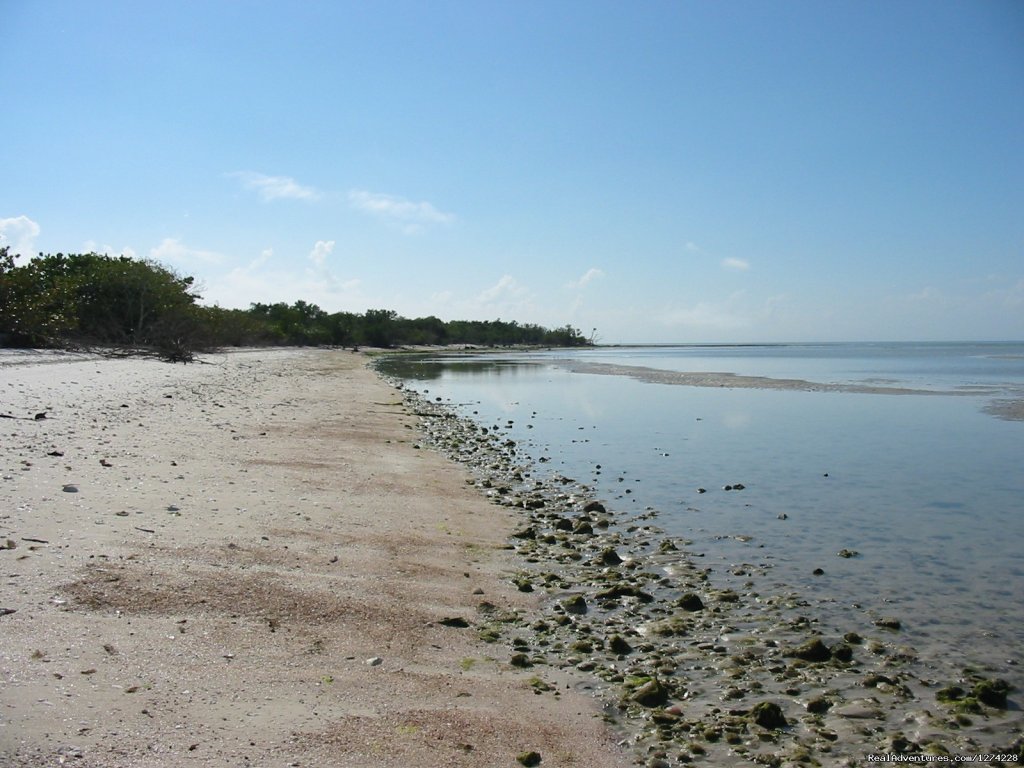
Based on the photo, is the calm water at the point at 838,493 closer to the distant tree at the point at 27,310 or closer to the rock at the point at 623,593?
the rock at the point at 623,593

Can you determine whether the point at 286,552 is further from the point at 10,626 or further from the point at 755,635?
the point at 755,635

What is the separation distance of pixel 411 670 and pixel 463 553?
3.39 metres

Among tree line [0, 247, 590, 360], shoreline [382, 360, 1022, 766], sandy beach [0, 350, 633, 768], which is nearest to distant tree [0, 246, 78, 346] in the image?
tree line [0, 247, 590, 360]

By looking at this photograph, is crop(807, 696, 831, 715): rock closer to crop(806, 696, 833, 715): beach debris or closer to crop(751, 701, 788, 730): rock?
crop(806, 696, 833, 715): beach debris

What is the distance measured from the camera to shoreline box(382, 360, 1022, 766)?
4.87 meters

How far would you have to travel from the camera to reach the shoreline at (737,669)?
487cm

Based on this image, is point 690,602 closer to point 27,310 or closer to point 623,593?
point 623,593

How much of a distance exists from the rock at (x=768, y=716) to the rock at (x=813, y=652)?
4.14ft

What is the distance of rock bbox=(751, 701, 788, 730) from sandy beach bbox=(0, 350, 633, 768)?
3.67 ft

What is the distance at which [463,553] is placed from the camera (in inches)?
347

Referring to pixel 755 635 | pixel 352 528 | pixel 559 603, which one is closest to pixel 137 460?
pixel 352 528

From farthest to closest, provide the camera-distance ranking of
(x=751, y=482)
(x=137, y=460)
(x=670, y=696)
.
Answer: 1. (x=751, y=482)
2. (x=137, y=460)
3. (x=670, y=696)

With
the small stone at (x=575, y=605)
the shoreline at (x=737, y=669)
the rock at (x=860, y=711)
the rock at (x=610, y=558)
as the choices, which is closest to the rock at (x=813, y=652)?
the shoreline at (x=737, y=669)

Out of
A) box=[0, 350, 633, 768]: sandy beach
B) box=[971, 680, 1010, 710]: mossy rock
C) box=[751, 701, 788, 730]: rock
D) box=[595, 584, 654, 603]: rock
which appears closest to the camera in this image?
box=[0, 350, 633, 768]: sandy beach
